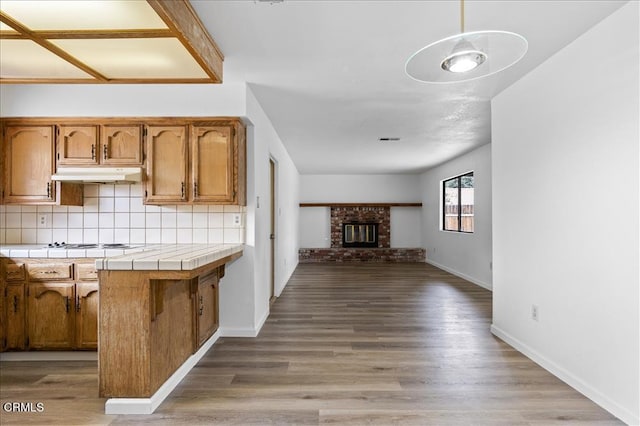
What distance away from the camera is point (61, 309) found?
297cm

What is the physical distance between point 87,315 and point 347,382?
212 centimetres

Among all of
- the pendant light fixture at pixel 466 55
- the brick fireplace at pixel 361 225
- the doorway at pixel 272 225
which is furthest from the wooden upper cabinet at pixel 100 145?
the brick fireplace at pixel 361 225

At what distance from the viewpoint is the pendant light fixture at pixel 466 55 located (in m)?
1.51

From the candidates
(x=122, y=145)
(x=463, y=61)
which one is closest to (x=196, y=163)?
(x=122, y=145)

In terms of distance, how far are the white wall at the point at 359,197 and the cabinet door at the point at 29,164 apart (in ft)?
22.3

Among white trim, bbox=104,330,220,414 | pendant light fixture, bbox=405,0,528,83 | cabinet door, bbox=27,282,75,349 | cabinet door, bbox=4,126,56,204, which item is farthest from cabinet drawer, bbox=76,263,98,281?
pendant light fixture, bbox=405,0,528,83

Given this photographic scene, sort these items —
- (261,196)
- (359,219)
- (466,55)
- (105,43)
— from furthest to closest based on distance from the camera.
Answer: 1. (359,219)
2. (261,196)
3. (105,43)
4. (466,55)

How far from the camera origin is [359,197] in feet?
32.4

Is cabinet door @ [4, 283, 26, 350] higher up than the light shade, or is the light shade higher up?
the light shade

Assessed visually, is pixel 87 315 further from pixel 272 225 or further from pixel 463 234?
pixel 463 234

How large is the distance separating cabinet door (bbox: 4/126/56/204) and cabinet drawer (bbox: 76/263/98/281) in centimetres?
79

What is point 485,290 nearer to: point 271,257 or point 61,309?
point 271,257

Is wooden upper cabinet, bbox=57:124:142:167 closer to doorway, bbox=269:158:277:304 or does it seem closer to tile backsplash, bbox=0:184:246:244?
tile backsplash, bbox=0:184:246:244

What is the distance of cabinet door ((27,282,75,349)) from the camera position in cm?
296
